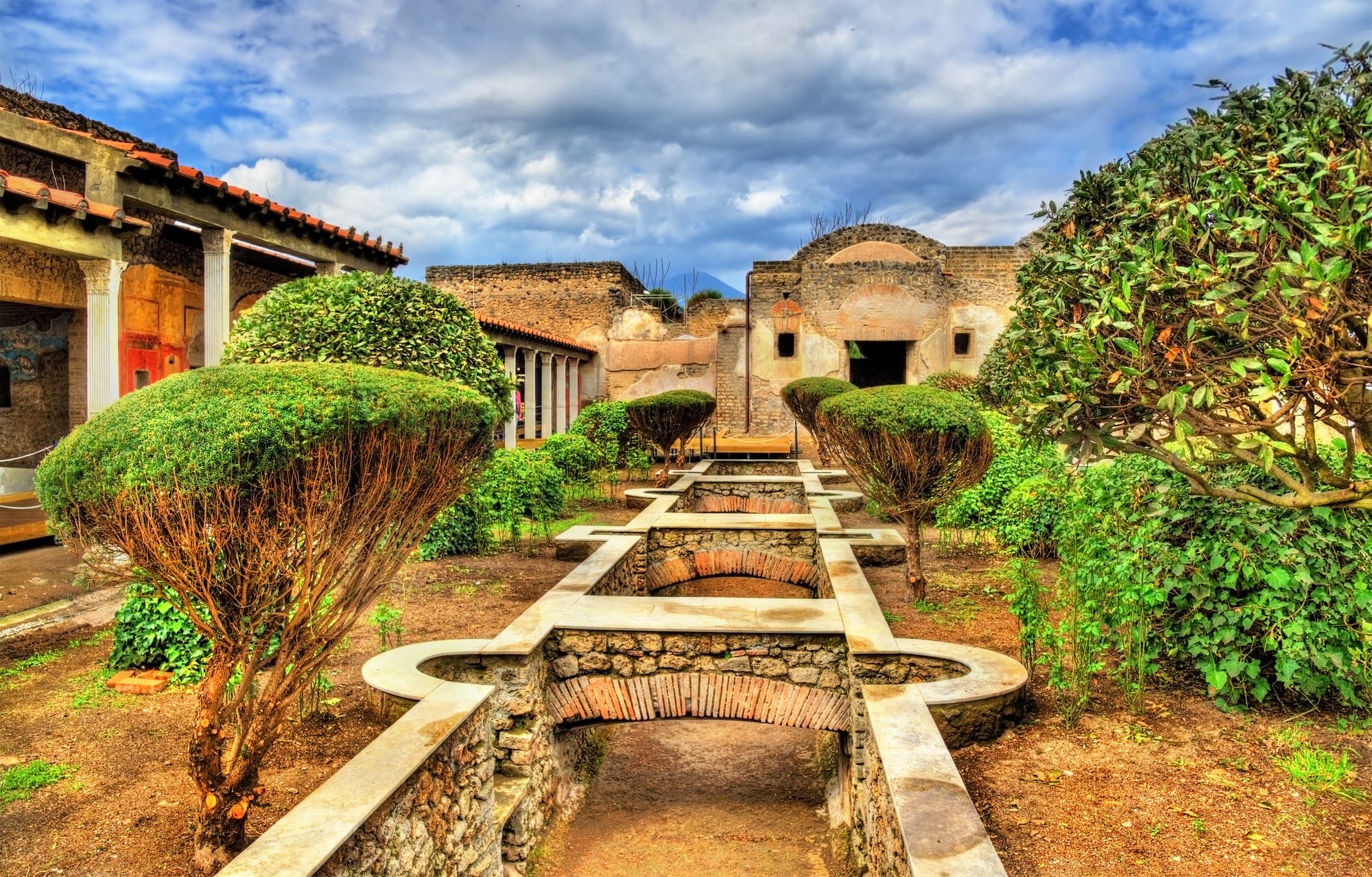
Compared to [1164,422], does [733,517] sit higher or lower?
lower

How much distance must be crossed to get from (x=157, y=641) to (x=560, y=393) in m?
17.4

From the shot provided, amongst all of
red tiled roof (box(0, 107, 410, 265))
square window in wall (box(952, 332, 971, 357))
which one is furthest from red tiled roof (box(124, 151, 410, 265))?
square window in wall (box(952, 332, 971, 357))

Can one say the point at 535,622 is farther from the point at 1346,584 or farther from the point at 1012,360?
the point at 1346,584

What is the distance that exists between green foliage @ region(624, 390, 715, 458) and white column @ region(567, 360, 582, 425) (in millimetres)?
7489

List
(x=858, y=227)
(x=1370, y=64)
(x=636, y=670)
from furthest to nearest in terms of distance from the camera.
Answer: (x=858, y=227) < (x=636, y=670) < (x=1370, y=64)

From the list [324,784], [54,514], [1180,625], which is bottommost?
[324,784]

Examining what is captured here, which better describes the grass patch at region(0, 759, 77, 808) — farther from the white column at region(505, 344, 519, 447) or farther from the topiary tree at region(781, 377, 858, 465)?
the topiary tree at region(781, 377, 858, 465)

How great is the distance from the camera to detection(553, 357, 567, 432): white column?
73.6 feet

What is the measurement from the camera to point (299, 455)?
3.42 m

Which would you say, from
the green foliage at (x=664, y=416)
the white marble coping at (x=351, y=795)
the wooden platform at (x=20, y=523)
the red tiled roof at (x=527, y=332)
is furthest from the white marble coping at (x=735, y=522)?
the wooden platform at (x=20, y=523)

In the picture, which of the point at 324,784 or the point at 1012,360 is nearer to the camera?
the point at 324,784

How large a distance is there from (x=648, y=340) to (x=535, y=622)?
2064 cm

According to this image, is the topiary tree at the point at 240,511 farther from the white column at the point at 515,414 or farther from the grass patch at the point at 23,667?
the white column at the point at 515,414

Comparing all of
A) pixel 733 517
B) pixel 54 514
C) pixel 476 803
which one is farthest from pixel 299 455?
pixel 733 517
